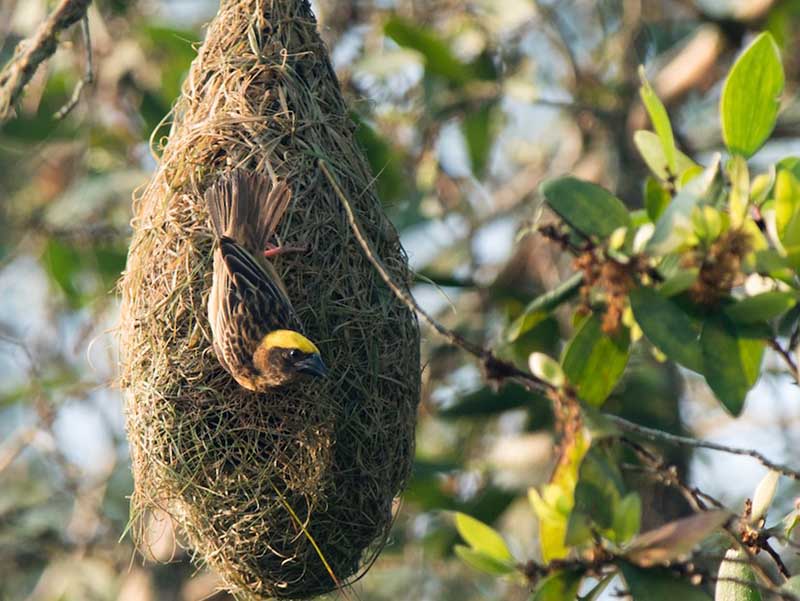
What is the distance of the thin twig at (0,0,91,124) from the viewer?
12.1 feet

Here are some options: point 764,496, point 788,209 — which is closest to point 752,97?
point 788,209

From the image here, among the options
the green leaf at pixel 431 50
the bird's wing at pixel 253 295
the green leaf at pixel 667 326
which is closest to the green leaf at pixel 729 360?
the green leaf at pixel 667 326

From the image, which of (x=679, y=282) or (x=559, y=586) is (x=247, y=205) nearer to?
(x=679, y=282)

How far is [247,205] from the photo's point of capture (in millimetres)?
3256

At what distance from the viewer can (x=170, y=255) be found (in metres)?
3.43

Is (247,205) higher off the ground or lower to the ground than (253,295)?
higher

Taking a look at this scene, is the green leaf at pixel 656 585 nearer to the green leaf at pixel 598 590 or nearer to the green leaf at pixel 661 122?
the green leaf at pixel 598 590

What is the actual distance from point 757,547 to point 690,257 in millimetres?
666

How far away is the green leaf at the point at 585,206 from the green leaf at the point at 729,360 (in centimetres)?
35

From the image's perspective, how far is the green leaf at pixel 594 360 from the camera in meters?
3.03

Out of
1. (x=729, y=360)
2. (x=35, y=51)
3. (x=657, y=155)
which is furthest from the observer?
(x=35, y=51)

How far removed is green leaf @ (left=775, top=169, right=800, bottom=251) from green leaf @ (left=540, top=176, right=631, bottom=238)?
1.39 ft

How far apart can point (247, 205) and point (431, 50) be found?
2.37m

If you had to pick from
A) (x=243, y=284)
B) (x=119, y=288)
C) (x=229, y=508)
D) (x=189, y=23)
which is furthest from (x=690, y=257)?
(x=189, y=23)
